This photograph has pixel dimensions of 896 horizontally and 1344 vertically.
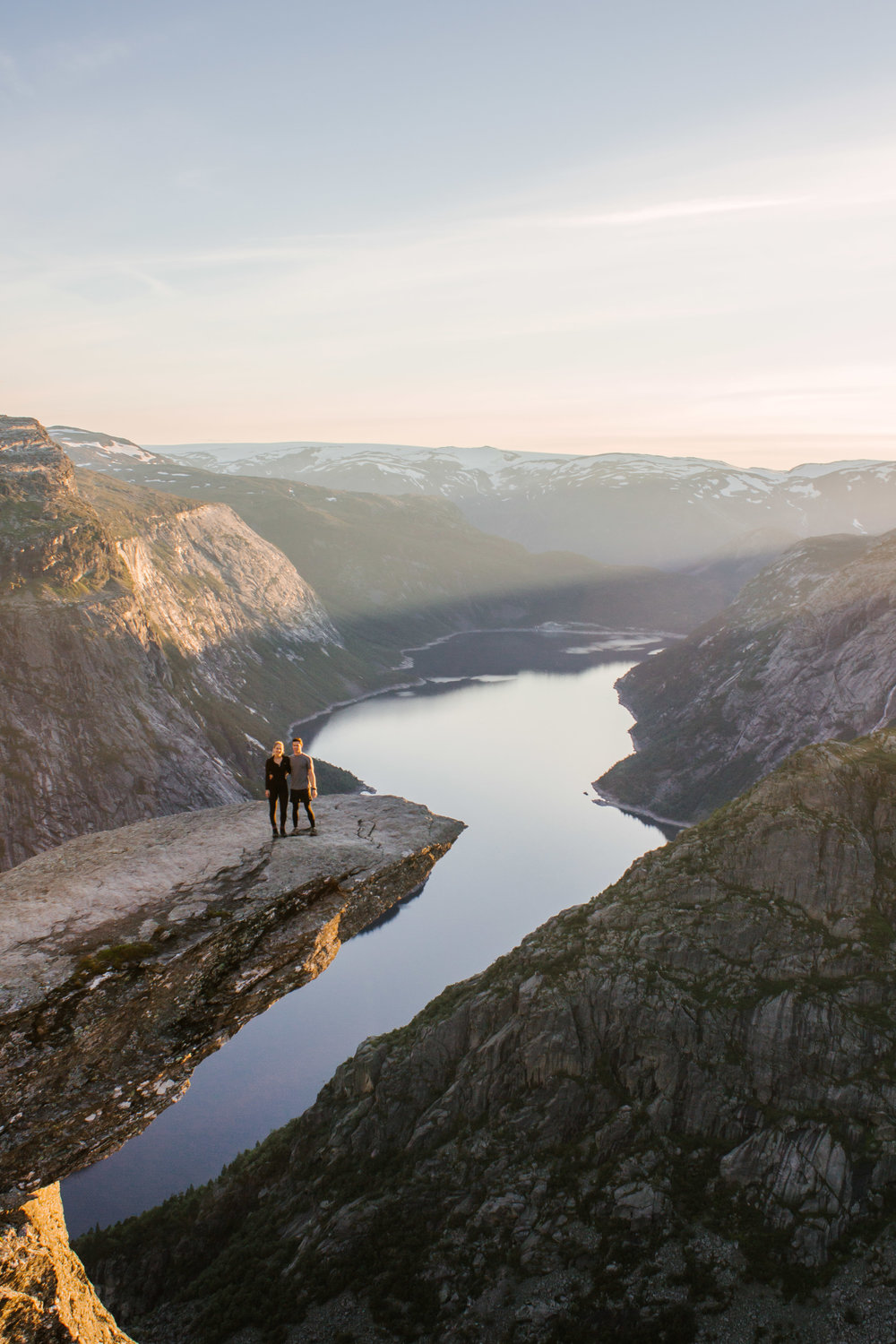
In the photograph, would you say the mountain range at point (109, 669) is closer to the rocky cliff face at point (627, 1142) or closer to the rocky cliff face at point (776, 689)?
the rocky cliff face at point (627, 1142)

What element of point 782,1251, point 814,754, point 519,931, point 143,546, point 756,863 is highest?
point 143,546

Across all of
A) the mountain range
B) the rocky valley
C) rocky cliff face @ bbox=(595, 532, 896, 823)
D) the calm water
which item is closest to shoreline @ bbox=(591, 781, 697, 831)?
rocky cliff face @ bbox=(595, 532, 896, 823)

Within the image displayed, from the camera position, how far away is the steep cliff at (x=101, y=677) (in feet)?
185

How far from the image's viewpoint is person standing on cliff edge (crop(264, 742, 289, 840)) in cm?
1862

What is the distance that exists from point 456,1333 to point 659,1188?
7.40 m

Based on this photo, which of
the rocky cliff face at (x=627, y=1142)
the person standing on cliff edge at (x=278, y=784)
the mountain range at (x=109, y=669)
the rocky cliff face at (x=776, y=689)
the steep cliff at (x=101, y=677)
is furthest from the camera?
the rocky cliff face at (x=776, y=689)

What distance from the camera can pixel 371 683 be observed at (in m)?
148

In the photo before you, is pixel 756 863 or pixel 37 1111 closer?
pixel 37 1111

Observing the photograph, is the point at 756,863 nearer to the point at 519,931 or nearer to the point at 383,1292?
the point at 383,1292

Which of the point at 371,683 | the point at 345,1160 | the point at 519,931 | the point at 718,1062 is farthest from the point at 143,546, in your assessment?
the point at 718,1062

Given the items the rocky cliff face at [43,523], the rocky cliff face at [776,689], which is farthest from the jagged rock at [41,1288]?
the rocky cliff face at [776,689]

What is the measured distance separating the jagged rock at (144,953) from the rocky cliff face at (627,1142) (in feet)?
48.1

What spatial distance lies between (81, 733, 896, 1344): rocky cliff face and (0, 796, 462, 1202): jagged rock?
48.1ft

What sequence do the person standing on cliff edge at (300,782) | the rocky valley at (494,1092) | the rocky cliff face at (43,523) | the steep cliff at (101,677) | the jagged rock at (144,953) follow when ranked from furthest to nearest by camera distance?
1. the rocky cliff face at (43,523)
2. the steep cliff at (101,677)
3. the person standing on cliff edge at (300,782)
4. the rocky valley at (494,1092)
5. the jagged rock at (144,953)
